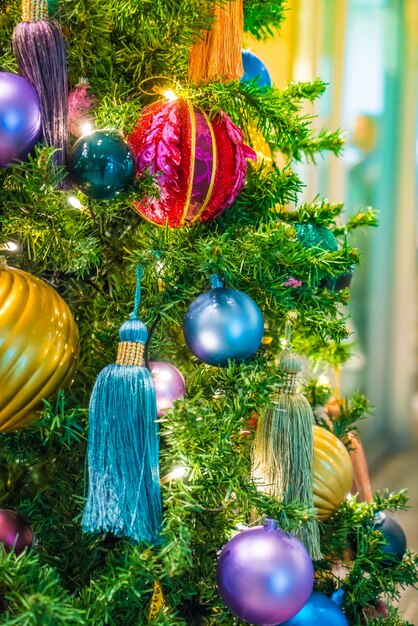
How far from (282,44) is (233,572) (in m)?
1.27

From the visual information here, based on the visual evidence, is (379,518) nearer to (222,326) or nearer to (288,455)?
(288,455)

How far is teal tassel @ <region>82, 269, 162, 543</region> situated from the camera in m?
0.52

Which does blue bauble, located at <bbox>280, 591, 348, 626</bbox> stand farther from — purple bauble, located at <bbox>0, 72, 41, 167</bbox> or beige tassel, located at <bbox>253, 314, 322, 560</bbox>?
purple bauble, located at <bbox>0, 72, 41, 167</bbox>

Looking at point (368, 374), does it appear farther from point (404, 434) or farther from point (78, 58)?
point (78, 58)

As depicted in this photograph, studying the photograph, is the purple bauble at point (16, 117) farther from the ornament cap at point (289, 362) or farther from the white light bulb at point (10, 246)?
the ornament cap at point (289, 362)

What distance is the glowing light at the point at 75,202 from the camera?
63 centimetres

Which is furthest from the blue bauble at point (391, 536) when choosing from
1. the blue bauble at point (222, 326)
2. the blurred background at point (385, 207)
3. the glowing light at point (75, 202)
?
the blurred background at point (385, 207)

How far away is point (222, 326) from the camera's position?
556mm

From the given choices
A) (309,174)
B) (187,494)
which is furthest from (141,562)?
(309,174)

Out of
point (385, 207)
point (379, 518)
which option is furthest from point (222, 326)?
point (385, 207)

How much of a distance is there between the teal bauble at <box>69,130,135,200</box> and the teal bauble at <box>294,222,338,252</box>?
0.22m

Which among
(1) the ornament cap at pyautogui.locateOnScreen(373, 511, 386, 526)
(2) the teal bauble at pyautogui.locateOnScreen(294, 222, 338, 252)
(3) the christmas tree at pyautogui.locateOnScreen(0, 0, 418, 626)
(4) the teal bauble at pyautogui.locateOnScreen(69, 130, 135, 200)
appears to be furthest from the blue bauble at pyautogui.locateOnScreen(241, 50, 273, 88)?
(1) the ornament cap at pyautogui.locateOnScreen(373, 511, 386, 526)

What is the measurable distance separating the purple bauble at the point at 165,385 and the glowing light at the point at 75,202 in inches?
6.4

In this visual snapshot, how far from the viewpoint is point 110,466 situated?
53cm
